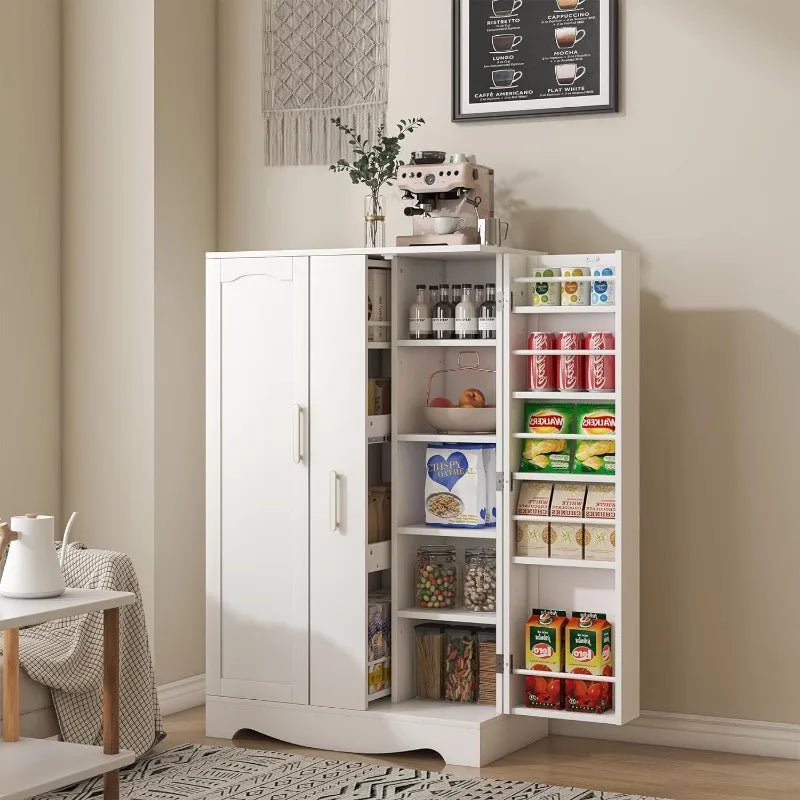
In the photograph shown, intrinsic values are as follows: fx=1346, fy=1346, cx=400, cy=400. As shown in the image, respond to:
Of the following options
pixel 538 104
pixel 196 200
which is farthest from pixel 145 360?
pixel 538 104

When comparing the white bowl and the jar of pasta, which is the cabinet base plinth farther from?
the white bowl

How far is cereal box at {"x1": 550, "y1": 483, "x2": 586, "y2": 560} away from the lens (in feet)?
14.0

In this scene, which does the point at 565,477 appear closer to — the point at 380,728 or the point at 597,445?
the point at 597,445

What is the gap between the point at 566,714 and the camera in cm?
426

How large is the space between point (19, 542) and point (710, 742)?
2.46 meters

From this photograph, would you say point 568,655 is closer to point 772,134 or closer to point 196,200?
point 772,134

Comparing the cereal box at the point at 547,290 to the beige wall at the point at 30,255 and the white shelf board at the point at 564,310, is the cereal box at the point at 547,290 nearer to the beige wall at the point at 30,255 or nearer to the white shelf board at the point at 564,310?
the white shelf board at the point at 564,310

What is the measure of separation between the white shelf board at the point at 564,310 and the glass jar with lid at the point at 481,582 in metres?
0.82

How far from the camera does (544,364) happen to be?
4332 millimetres

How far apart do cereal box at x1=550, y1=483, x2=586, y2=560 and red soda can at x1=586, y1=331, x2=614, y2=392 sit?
0.34 metres

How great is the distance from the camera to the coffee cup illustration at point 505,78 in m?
4.75

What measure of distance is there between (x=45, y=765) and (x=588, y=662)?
1749 mm

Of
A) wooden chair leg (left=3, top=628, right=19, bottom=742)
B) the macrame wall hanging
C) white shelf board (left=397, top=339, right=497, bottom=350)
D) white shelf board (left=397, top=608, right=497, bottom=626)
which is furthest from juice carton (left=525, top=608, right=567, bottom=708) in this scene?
the macrame wall hanging

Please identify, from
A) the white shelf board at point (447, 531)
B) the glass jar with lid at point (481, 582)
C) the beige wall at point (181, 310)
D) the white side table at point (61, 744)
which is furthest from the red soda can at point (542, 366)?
the white side table at point (61, 744)
